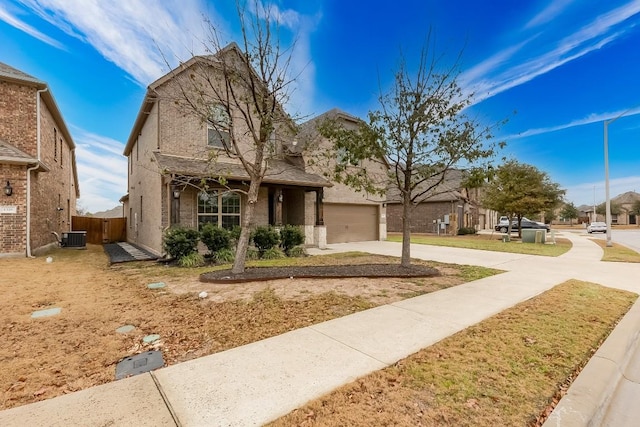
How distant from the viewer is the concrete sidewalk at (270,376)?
7.53 feet

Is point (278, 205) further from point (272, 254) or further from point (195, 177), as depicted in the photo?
point (195, 177)

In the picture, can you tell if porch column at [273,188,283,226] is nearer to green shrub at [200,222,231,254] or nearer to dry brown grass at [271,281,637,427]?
green shrub at [200,222,231,254]

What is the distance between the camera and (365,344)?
363 cm

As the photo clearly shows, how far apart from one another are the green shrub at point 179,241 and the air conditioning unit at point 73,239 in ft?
25.8

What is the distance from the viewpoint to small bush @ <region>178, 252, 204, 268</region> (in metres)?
9.20

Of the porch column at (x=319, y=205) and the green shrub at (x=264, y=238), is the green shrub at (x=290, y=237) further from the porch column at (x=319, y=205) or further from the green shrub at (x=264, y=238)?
the porch column at (x=319, y=205)

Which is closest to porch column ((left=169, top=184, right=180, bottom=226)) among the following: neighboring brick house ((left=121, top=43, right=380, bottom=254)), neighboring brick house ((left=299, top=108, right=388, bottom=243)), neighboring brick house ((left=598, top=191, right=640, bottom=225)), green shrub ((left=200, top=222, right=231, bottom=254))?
neighboring brick house ((left=121, top=43, right=380, bottom=254))

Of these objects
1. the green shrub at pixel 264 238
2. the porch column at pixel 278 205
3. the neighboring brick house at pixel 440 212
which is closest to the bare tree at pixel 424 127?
the green shrub at pixel 264 238

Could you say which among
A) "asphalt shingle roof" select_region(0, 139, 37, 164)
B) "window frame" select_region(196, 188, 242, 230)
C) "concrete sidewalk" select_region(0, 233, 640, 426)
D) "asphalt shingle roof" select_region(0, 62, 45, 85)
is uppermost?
"asphalt shingle roof" select_region(0, 62, 45, 85)

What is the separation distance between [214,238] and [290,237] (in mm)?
3017

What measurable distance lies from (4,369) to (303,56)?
818 centimetres

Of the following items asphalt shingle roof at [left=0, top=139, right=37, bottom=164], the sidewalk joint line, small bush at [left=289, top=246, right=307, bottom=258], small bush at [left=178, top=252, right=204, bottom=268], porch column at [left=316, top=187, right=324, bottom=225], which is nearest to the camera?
the sidewalk joint line

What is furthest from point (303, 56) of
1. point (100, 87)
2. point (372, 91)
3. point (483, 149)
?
point (100, 87)

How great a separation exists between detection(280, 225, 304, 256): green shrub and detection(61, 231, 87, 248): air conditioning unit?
33.5 ft
